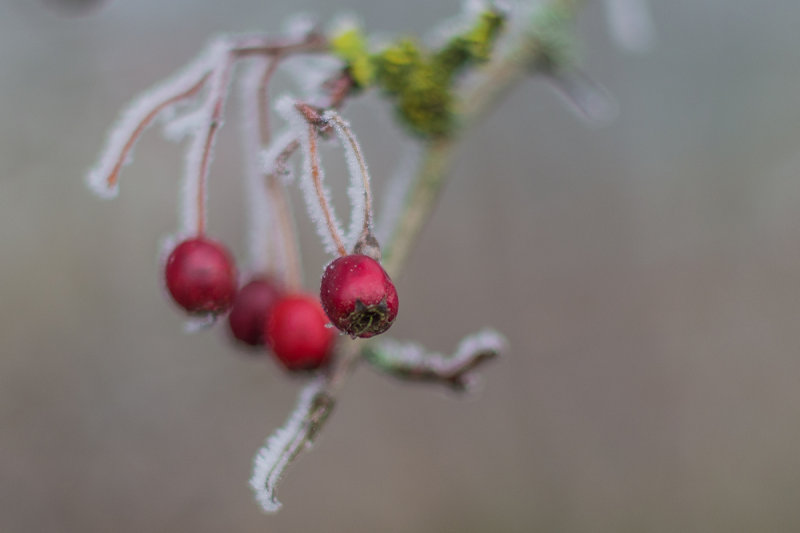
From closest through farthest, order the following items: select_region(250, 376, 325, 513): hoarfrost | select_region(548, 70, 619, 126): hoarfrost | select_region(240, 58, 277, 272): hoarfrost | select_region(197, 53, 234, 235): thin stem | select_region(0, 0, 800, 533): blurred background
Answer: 1. select_region(250, 376, 325, 513): hoarfrost
2. select_region(197, 53, 234, 235): thin stem
3. select_region(240, 58, 277, 272): hoarfrost
4. select_region(548, 70, 619, 126): hoarfrost
5. select_region(0, 0, 800, 533): blurred background

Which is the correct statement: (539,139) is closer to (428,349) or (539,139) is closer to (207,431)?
(428,349)

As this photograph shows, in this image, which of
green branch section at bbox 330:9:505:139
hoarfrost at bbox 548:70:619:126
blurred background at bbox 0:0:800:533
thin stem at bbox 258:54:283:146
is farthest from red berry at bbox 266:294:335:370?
blurred background at bbox 0:0:800:533

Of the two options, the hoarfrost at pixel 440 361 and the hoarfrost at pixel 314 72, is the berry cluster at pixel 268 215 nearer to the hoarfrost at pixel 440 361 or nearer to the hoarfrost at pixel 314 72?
the hoarfrost at pixel 314 72

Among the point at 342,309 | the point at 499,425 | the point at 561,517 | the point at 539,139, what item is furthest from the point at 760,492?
the point at 342,309

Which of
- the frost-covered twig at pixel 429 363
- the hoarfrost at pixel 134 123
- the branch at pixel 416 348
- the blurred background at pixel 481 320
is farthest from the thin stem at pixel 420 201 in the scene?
the blurred background at pixel 481 320

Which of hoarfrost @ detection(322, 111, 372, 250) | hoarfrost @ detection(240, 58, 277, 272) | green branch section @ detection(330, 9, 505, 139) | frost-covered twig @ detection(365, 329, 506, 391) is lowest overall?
frost-covered twig @ detection(365, 329, 506, 391)

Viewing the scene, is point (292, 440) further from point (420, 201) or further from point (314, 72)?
point (314, 72)

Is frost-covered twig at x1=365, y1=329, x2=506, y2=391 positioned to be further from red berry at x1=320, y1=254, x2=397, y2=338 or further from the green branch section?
the green branch section

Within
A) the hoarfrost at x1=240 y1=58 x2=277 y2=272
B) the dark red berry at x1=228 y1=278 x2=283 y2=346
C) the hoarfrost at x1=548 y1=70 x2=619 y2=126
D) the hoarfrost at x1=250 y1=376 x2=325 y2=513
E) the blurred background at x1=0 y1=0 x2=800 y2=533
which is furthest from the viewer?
the blurred background at x1=0 y1=0 x2=800 y2=533
